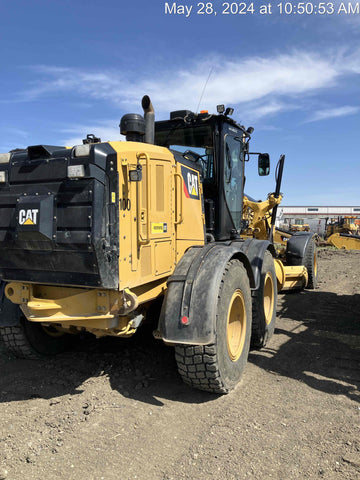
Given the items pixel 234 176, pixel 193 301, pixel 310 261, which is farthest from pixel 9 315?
pixel 310 261

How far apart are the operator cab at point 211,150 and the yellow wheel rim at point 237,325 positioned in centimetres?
104

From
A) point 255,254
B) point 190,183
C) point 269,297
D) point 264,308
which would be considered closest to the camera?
point 190,183

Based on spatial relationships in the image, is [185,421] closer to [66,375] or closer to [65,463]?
[65,463]

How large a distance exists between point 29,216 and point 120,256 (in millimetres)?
754

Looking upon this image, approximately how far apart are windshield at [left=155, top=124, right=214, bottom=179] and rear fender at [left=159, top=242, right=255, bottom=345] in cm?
157

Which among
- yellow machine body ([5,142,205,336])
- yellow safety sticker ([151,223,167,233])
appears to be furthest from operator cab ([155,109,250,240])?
yellow safety sticker ([151,223,167,233])

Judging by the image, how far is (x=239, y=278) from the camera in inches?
154

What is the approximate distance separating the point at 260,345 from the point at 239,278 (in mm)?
1348

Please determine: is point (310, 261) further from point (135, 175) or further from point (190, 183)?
point (135, 175)

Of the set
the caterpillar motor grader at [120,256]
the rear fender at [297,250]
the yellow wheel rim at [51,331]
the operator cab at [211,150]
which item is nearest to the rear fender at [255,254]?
the caterpillar motor grader at [120,256]

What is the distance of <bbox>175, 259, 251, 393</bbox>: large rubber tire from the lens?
3342 millimetres

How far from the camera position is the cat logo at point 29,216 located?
2.90m

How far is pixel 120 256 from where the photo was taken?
2977 mm

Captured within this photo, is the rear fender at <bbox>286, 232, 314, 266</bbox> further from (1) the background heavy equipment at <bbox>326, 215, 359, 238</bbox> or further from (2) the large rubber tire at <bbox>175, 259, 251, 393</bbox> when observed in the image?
(1) the background heavy equipment at <bbox>326, 215, 359, 238</bbox>
